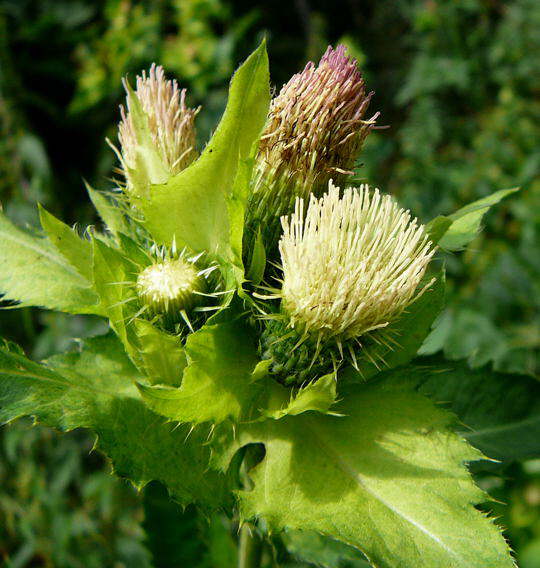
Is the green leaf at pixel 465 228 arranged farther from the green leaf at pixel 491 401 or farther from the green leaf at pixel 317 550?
the green leaf at pixel 317 550

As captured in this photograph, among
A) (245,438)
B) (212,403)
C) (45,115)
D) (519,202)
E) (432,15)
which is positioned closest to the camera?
(212,403)

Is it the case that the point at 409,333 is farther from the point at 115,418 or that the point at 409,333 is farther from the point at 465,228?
the point at 115,418

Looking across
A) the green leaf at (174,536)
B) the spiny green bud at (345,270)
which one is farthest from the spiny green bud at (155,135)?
the green leaf at (174,536)

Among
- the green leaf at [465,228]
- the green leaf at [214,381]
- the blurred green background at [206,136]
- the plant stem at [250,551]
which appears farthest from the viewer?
the blurred green background at [206,136]

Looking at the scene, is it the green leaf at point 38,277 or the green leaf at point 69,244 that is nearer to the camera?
the green leaf at point 69,244

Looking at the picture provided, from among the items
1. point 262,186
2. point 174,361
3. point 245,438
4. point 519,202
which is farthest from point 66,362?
point 519,202

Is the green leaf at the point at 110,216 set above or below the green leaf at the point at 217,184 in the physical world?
below

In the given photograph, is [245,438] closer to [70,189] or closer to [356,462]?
[356,462]
